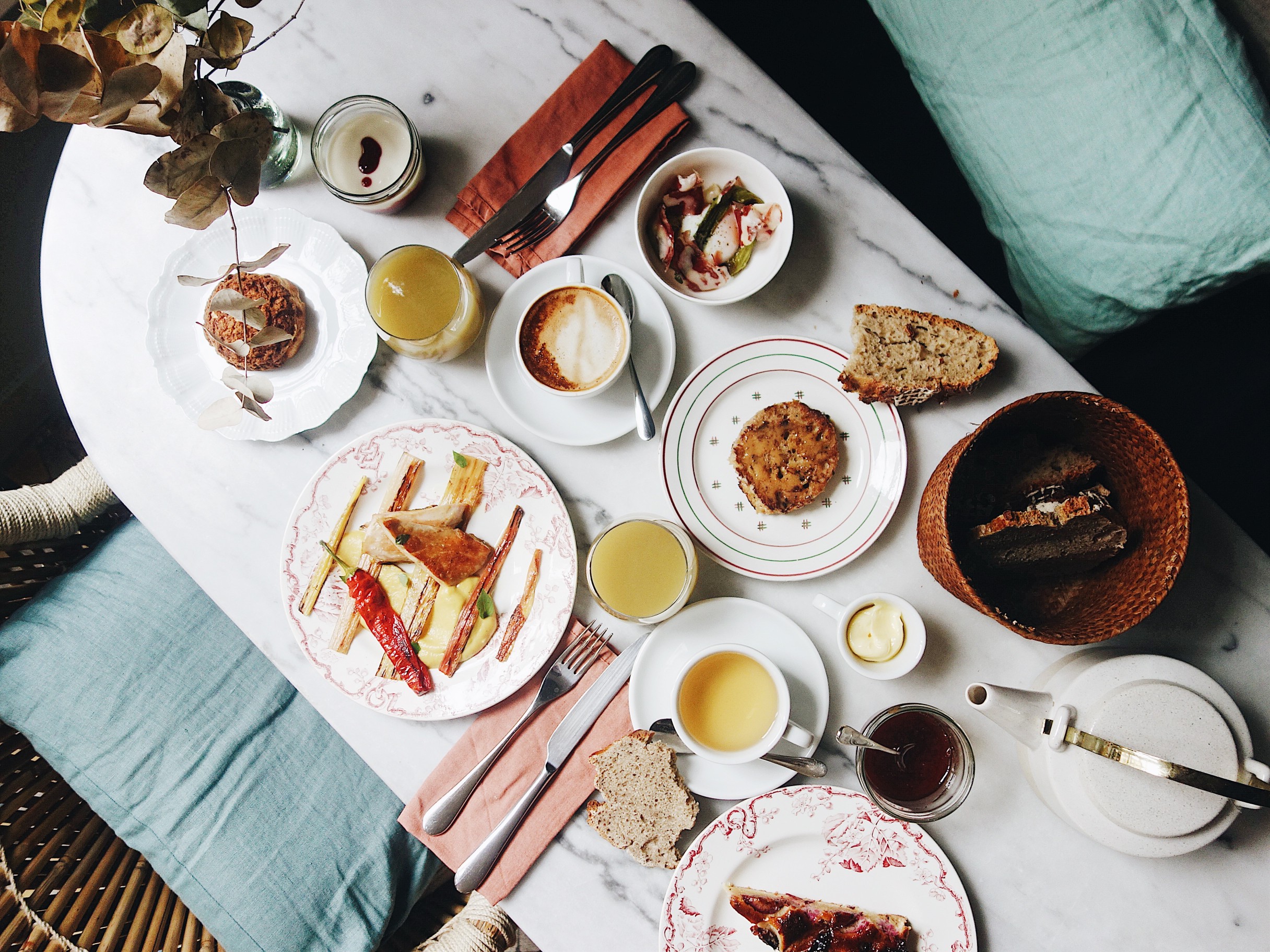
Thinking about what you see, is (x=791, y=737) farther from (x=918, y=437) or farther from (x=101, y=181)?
(x=101, y=181)

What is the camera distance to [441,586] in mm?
1380

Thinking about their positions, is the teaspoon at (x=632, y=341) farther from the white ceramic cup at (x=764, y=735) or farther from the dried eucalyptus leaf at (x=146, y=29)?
the dried eucalyptus leaf at (x=146, y=29)

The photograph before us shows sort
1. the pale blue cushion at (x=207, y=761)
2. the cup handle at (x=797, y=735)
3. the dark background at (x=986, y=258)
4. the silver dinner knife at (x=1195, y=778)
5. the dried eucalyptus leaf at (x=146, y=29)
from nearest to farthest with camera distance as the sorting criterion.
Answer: the dried eucalyptus leaf at (x=146, y=29) → the silver dinner knife at (x=1195, y=778) → the cup handle at (x=797, y=735) → the pale blue cushion at (x=207, y=761) → the dark background at (x=986, y=258)

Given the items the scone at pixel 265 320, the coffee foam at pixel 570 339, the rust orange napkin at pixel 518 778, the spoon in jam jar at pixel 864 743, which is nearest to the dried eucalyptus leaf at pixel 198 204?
the scone at pixel 265 320

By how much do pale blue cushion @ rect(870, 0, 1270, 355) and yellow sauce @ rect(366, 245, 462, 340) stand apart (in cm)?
105

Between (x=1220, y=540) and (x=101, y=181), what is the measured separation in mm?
2079

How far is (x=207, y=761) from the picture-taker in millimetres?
1537

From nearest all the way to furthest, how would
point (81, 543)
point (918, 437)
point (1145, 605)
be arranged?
1. point (1145, 605)
2. point (918, 437)
3. point (81, 543)

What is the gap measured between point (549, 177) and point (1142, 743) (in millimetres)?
1312

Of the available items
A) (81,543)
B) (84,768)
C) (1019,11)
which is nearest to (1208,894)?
(1019,11)

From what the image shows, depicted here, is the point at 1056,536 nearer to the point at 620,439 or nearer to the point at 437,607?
the point at 620,439

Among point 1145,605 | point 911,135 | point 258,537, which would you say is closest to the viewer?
point 1145,605

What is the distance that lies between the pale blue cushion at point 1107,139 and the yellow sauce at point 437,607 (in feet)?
4.17

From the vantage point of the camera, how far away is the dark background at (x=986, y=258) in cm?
176
